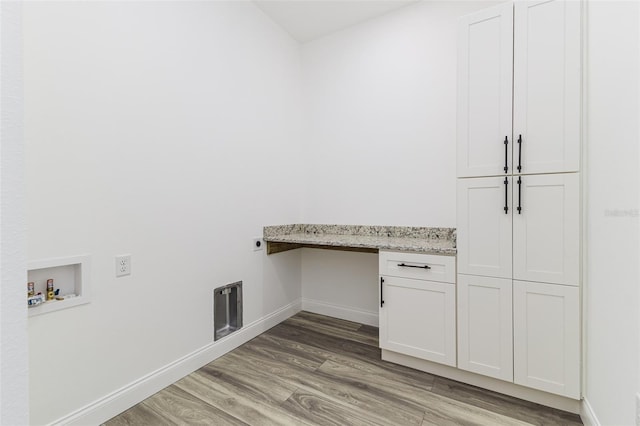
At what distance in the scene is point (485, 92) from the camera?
179 cm

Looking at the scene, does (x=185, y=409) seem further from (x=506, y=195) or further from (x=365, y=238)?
(x=506, y=195)

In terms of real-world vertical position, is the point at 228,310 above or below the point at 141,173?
below

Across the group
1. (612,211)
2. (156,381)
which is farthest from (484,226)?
(156,381)

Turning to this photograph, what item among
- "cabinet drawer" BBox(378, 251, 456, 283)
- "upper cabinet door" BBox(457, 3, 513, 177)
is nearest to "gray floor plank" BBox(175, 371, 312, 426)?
"cabinet drawer" BBox(378, 251, 456, 283)

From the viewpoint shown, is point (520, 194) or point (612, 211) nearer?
point (612, 211)

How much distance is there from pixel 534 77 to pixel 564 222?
32.5 inches

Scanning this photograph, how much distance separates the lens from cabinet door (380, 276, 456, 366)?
6.21 feet

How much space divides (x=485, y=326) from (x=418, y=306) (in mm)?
401

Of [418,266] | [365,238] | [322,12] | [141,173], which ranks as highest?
[322,12]

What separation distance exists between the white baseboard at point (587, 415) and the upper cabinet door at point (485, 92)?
1283 mm

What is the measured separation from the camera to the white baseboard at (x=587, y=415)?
4.64ft

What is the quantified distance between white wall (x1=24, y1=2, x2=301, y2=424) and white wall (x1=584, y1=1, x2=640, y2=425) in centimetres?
→ 221

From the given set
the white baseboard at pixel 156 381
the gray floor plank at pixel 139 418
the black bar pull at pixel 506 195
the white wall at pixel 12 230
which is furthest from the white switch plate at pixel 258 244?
the white wall at pixel 12 230

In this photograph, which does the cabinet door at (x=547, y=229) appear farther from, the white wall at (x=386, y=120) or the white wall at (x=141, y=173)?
the white wall at (x=141, y=173)
